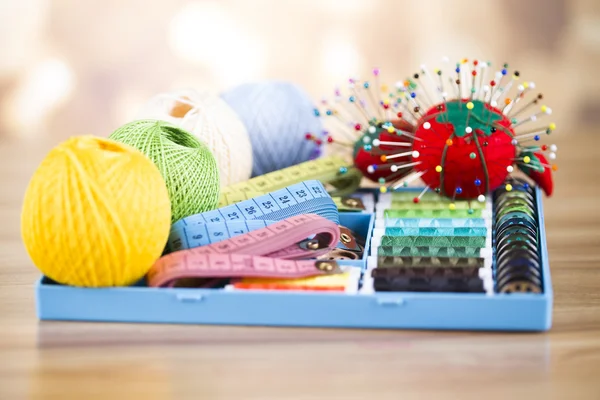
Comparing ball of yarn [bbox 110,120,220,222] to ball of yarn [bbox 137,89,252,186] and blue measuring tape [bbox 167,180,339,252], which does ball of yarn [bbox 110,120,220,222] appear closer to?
blue measuring tape [bbox 167,180,339,252]

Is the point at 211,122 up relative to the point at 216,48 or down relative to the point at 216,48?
down

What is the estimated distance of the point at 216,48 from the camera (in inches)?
129

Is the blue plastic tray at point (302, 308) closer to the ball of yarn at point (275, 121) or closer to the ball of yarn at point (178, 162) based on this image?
the ball of yarn at point (178, 162)

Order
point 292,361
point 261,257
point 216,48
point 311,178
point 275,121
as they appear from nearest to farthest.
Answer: point 292,361
point 261,257
point 311,178
point 275,121
point 216,48

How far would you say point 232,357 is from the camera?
4.12 ft

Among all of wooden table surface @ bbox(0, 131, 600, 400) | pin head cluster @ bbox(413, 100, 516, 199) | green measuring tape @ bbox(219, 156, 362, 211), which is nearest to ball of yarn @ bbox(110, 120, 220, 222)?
green measuring tape @ bbox(219, 156, 362, 211)

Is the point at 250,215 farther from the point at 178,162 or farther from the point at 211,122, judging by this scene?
the point at 211,122

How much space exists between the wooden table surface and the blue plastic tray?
0.01 metres

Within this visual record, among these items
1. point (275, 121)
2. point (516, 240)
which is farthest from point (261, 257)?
point (275, 121)

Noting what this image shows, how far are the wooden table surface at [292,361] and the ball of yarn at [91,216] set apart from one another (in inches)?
3.6

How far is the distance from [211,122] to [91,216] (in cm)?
58

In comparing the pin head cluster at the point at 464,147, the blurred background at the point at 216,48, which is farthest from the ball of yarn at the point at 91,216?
the blurred background at the point at 216,48

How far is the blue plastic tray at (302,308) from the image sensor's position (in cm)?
130

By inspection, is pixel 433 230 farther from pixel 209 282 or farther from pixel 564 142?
pixel 564 142
